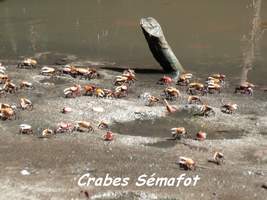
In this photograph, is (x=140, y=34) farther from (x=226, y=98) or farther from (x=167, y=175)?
(x=167, y=175)

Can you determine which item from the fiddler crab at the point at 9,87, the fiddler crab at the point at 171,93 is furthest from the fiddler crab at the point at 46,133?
the fiddler crab at the point at 171,93

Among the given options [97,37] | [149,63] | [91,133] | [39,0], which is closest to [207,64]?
[149,63]

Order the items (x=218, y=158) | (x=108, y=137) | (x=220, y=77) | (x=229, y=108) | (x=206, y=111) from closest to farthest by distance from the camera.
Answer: (x=218, y=158), (x=108, y=137), (x=206, y=111), (x=229, y=108), (x=220, y=77)

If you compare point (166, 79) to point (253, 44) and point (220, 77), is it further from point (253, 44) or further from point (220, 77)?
point (253, 44)

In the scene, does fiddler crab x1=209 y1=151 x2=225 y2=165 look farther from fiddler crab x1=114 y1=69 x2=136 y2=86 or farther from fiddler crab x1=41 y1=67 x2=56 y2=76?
fiddler crab x1=41 y1=67 x2=56 y2=76

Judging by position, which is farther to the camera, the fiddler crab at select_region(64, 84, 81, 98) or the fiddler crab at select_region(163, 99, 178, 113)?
the fiddler crab at select_region(64, 84, 81, 98)

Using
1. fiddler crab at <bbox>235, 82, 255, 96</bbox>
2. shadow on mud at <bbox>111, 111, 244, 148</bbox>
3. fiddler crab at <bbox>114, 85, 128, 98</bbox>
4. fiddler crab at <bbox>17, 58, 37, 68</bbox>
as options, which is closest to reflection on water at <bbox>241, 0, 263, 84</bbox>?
fiddler crab at <bbox>235, 82, 255, 96</bbox>

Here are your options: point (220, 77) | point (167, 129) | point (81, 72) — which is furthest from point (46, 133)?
point (220, 77)
